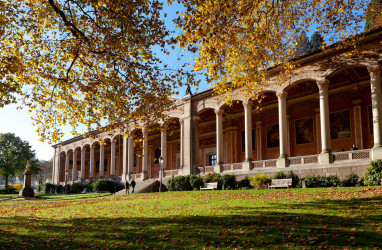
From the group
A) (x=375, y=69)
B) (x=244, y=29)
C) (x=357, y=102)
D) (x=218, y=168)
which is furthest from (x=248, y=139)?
(x=244, y=29)

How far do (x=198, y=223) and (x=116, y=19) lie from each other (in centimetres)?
701

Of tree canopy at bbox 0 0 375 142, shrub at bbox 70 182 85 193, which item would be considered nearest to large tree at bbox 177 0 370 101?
tree canopy at bbox 0 0 375 142

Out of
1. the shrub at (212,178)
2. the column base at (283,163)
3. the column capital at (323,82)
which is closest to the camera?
the column capital at (323,82)

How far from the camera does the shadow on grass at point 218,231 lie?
690 cm

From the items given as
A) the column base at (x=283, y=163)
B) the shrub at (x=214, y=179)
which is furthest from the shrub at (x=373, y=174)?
the shrub at (x=214, y=179)

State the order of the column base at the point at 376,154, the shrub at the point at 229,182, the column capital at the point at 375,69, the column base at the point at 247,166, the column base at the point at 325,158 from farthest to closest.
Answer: the column base at the point at 247,166 → the shrub at the point at 229,182 → the column base at the point at 325,158 → the column capital at the point at 375,69 → the column base at the point at 376,154

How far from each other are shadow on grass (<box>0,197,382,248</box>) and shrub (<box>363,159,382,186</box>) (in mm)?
7434

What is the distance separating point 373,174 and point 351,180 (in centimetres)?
171

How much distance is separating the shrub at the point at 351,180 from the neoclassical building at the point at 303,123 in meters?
1.01

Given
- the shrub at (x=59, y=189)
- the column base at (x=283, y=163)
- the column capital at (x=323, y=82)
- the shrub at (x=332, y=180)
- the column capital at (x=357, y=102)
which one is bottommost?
the shrub at (x=59, y=189)

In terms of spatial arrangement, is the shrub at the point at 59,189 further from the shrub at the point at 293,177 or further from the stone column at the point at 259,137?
the shrub at the point at 293,177

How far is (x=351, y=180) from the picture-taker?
1959cm

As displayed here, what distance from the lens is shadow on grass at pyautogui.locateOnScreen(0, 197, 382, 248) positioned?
22.6 ft

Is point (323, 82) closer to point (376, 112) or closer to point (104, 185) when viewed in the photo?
point (376, 112)
